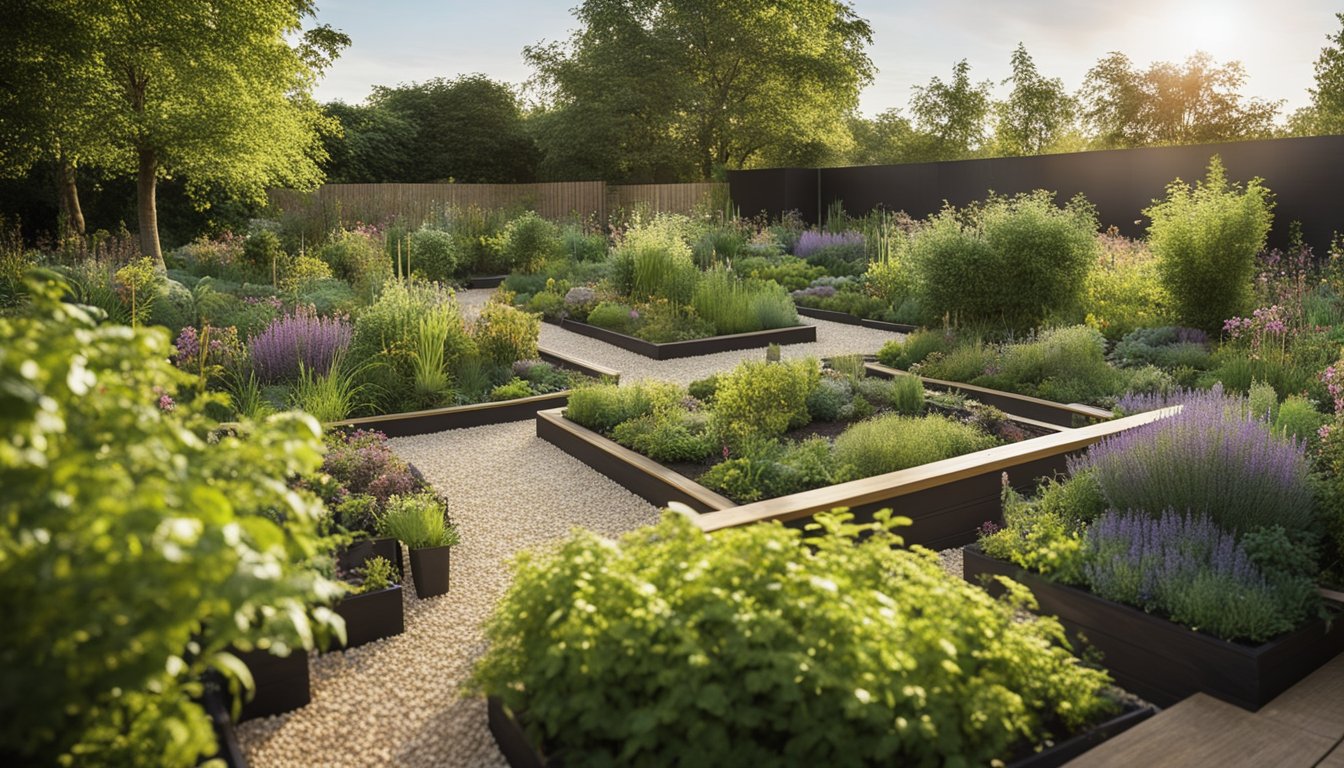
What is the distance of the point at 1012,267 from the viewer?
848cm

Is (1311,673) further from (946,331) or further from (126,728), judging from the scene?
(946,331)

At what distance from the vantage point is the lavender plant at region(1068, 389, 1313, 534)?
367cm

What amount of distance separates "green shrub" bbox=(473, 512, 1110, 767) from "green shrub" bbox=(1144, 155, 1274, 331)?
6954mm

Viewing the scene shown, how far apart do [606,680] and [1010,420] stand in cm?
458

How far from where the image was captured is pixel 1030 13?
1955 centimetres

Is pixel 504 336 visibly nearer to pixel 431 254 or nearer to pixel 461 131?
pixel 431 254

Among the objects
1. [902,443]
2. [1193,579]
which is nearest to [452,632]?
[902,443]

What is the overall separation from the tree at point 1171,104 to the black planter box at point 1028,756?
36.2 m

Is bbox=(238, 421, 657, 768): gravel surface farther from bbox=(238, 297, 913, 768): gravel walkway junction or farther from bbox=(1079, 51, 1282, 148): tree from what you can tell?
bbox=(1079, 51, 1282, 148): tree

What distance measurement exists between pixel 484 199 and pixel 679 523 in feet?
63.1

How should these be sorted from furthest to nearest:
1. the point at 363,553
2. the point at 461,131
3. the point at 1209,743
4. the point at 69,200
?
1. the point at 461,131
2. the point at 69,200
3. the point at 363,553
4. the point at 1209,743

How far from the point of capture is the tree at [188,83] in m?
11.3

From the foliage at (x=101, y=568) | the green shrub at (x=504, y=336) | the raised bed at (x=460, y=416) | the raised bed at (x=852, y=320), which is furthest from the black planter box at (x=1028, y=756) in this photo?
the raised bed at (x=852, y=320)

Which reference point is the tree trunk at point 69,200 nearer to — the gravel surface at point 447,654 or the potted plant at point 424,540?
the gravel surface at point 447,654
